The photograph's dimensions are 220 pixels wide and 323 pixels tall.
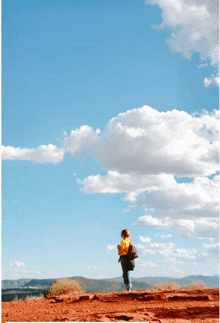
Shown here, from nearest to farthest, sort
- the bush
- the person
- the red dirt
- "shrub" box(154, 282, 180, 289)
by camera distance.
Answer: the red dirt
the person
the bush
"shrub" box(154, 282, 180, 289)

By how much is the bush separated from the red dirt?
175 inches

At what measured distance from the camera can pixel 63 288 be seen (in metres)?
19.3

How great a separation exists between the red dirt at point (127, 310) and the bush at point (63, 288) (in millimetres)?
4455

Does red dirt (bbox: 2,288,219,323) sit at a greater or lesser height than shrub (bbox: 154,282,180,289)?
greater

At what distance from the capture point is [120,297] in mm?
14328

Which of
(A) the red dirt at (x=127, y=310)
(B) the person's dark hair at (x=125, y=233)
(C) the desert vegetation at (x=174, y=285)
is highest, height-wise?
(B) the person's dark hair at (x=125, y=233)

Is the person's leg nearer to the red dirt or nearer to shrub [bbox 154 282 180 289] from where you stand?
the red dirt

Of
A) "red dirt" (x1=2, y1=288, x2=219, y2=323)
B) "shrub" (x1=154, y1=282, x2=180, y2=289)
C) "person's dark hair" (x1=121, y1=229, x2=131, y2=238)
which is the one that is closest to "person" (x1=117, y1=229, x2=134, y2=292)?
"person's dark hair" (x1=121, y1=229, x2=131, y2=238)

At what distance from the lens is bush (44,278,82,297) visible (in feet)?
63.0

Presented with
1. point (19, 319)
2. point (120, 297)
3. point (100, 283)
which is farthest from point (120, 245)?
point (100, 283)

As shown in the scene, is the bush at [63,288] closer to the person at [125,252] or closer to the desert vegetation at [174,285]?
the desert vegetation at [174,285]

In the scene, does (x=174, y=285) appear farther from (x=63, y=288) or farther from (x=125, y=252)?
(x=125, y=252)

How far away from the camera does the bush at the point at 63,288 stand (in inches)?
756

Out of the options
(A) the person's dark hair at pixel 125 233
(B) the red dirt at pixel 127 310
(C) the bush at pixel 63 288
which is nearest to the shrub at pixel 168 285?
(C) the bush at pixel 63 288
